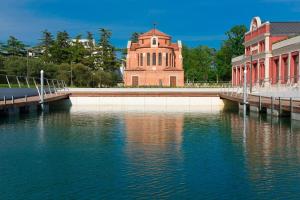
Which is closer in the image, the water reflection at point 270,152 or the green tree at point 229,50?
the water reflection at point 270,152

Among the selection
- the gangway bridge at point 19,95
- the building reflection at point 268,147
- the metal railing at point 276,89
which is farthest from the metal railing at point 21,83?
the metal railing at point 276,89

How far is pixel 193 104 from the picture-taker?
197 feet

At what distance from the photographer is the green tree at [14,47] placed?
353 ft

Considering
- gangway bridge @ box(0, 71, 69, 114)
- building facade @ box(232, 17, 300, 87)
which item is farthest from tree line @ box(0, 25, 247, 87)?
building facade @ box(232, 17, 300, 87)

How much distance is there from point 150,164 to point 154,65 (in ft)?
248

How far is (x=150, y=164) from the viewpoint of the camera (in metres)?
16.6

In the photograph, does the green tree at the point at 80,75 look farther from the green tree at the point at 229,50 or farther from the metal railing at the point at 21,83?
the green tree at the point at 229,50

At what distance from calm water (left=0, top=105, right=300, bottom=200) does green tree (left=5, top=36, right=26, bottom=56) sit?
83.5 metres

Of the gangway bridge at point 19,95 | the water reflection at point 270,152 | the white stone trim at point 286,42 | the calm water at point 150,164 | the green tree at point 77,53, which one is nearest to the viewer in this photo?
the calm water at point 150,164

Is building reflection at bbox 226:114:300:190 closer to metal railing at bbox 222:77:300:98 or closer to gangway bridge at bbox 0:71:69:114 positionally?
metal railing at bbox 222:77:300:98

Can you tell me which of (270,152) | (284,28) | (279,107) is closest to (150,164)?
(270,152)

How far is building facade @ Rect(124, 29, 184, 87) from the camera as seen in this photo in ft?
295

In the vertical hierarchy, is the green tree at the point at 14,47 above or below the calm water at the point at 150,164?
above

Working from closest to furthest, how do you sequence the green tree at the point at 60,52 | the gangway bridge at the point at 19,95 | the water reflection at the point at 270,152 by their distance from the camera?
1. the water reflection at the point at 270,152
2. the gangway bridge at the point at 19,95
3. the green tree at the point at 60,52
